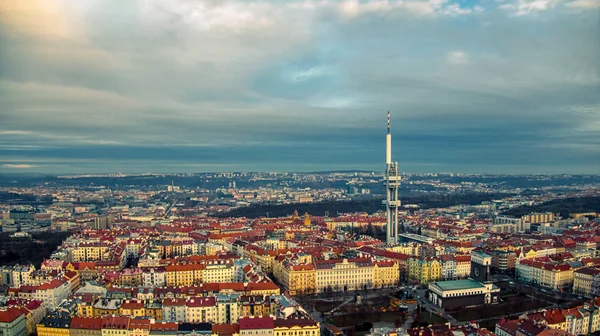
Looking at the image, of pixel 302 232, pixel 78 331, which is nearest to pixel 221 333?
pixel 78 331

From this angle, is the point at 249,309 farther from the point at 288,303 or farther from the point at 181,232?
the point at 181,232

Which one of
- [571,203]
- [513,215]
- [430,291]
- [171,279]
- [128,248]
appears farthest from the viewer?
[571,203]

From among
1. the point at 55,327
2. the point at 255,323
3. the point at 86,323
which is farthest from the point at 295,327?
the point at 55,327

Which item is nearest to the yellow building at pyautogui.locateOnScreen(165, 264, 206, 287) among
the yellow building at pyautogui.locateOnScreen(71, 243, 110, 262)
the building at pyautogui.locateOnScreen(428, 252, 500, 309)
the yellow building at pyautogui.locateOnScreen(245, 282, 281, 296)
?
the yellow building at pyautogui.locateOnScreen(245, 282, 281, 296)

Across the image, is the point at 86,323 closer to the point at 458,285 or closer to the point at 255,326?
the point at 255,326

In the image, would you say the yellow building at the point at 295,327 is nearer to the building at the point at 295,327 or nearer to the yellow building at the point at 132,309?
the building at the point at 295,327
